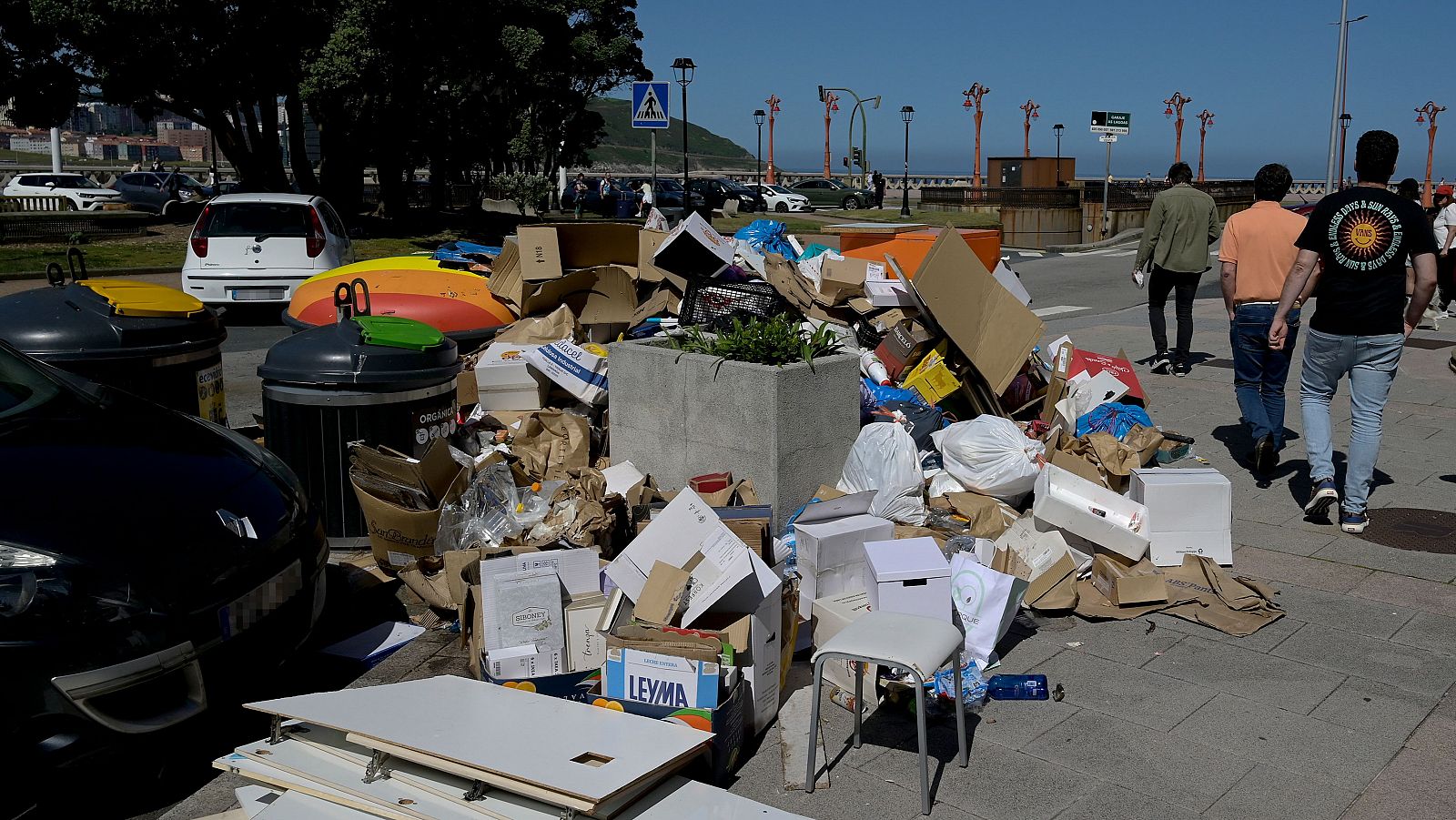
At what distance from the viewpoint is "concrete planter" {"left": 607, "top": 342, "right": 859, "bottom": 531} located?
571cm

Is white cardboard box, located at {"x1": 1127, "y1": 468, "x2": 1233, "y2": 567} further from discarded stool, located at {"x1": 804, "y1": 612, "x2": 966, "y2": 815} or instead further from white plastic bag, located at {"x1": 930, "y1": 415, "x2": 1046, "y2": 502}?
discarded stool, located at {"x1": 804, "y1": 612, "x2": 966, "y2": 815}

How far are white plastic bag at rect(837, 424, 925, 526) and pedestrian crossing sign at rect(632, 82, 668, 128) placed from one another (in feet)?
29.8

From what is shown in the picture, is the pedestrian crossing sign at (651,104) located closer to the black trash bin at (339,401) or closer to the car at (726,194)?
the black trash bin at (339,401)

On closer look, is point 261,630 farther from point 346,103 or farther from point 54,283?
point 346,103

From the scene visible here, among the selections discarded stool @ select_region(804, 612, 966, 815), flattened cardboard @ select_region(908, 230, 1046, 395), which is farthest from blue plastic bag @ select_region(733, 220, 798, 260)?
discarded stool @ select_region(804, 612, 966, 815)

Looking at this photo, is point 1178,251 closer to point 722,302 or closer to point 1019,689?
point 722,302

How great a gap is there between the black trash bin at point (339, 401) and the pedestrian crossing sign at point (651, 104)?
8853mm

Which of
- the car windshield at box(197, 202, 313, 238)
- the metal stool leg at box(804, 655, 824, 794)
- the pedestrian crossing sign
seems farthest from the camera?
the pedestrian crossing sign

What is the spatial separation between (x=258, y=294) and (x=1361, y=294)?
11403 millimetres

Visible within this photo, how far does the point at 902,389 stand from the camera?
23.6 ft

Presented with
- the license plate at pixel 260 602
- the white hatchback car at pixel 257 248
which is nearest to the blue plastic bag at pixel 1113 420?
the license plate at pixel 260 602

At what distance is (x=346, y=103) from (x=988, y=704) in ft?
70.7

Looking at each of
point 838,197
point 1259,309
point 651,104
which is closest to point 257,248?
point 651,104

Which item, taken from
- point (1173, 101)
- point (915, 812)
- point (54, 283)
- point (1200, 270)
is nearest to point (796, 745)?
point (915, 812)
